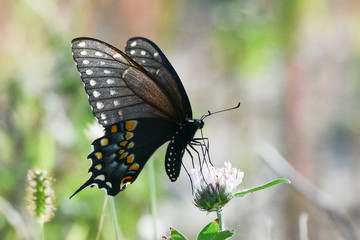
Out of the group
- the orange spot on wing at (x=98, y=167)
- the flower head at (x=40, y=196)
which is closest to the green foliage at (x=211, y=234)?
the flower head at (x=40, y=196)

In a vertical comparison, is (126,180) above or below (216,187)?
above

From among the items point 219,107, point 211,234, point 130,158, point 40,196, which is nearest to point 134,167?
point 130,158

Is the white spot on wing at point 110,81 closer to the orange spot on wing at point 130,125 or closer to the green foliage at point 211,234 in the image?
the orange spot on wing at point 130,125

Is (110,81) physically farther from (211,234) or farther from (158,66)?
(211,234)

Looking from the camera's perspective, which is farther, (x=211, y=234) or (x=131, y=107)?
(x=131, y=107)

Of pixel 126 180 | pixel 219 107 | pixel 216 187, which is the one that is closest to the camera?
pixel 216 187

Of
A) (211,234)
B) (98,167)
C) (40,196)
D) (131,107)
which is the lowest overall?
(211,234)

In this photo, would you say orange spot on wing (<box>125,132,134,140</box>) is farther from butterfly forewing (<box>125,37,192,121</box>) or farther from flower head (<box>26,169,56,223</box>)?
flower head (<box>26,169,56,223</box>)
